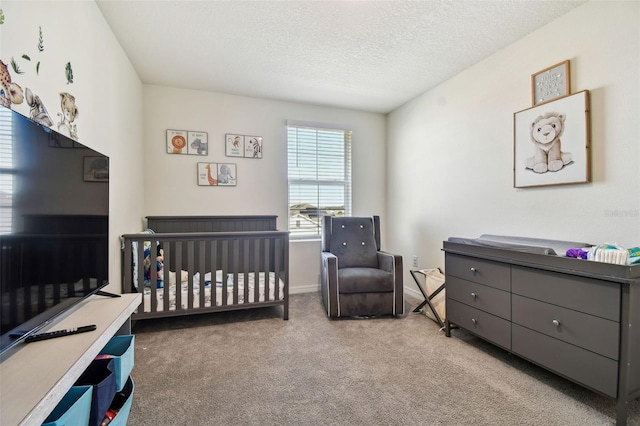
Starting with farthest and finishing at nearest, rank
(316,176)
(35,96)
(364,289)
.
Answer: (316,176) → (364,289) → (35,96)

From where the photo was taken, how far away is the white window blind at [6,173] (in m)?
0.79

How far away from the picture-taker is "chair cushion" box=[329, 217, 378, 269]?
3037 millimetres

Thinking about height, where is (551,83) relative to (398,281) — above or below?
above

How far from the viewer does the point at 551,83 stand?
198 cm

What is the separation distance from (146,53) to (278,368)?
2.77 meters

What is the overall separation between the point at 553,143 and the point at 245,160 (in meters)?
2.90

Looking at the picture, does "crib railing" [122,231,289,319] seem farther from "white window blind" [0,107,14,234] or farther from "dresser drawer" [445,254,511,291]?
"white window blind" [0,107,14,234]

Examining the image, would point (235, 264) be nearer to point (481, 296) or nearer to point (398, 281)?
point (398, 281)

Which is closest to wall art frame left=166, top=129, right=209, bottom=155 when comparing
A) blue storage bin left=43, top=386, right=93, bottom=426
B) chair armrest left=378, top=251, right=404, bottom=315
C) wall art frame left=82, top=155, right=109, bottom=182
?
wall art frame left=82, top=155, right=109, bottom=182

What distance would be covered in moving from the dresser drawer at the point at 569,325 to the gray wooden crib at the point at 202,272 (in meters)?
1.80

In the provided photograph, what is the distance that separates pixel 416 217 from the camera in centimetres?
335

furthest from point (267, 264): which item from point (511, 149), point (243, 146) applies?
point (511, 149)

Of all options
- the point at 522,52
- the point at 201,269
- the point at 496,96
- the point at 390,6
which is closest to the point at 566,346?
the point at 496,96

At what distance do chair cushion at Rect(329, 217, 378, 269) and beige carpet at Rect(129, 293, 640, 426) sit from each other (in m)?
0.74
